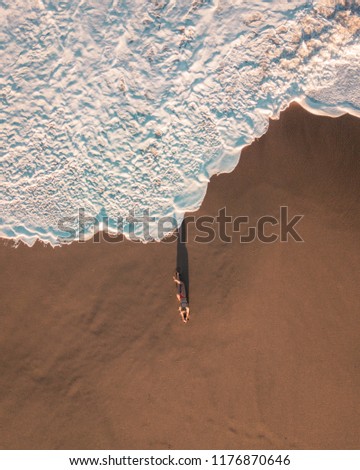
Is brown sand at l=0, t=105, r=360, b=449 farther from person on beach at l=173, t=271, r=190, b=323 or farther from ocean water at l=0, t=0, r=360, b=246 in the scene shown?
ocean water at l=0, t=0, r=360, b=246

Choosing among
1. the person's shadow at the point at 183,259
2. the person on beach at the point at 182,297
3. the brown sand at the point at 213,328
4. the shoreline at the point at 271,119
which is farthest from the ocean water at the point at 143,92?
the person on beach at the point at 182,297

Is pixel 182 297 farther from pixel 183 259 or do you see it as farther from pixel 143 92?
pixel 143 92

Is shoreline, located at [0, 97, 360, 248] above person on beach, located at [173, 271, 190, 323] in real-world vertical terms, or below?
above

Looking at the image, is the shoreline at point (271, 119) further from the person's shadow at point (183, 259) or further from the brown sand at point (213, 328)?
the person's shadow at point (183, 259)

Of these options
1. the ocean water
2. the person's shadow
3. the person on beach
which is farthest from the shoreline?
the person on beach

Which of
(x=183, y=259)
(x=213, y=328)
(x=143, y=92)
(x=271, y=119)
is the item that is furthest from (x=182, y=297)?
(x=143, y=92)

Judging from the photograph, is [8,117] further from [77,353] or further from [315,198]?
[315,198]
